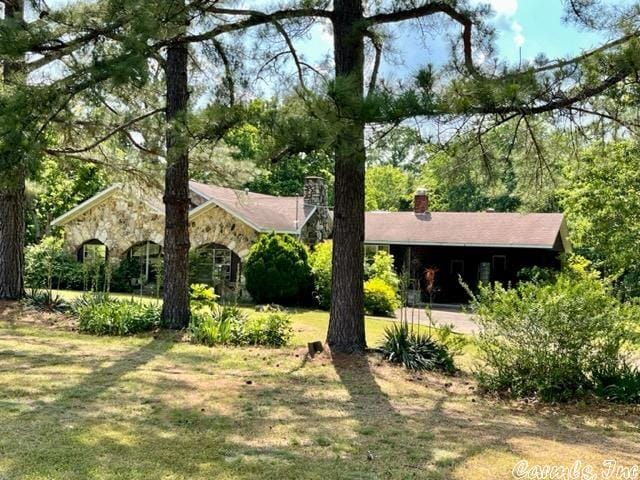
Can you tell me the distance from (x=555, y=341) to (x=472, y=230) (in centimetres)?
1753

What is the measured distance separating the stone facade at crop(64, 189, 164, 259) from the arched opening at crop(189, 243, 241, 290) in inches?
78.6

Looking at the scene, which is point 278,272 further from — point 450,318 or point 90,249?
point 90,249

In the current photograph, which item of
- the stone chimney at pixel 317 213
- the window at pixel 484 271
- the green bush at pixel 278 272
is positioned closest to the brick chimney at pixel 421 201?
the window at pixel 484 271

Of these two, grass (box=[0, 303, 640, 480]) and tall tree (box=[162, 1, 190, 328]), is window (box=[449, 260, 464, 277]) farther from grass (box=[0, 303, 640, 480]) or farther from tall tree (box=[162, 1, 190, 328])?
grass (box=[0, 303, 640, 480])

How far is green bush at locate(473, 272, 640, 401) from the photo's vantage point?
685 cm

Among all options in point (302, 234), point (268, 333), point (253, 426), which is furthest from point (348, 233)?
point (302, 234)

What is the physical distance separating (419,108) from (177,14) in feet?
12.2

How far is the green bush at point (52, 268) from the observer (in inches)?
797

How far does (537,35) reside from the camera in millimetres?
8023

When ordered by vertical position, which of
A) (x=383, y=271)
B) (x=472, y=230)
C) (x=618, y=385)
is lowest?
(x=618, y=385)

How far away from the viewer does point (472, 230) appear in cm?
2398

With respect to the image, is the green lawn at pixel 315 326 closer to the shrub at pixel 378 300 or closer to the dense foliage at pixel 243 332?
the dense foliage at pixel 243 332

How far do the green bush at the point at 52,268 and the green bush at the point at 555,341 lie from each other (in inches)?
659

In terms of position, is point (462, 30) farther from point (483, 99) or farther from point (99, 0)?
point (99, 0)
